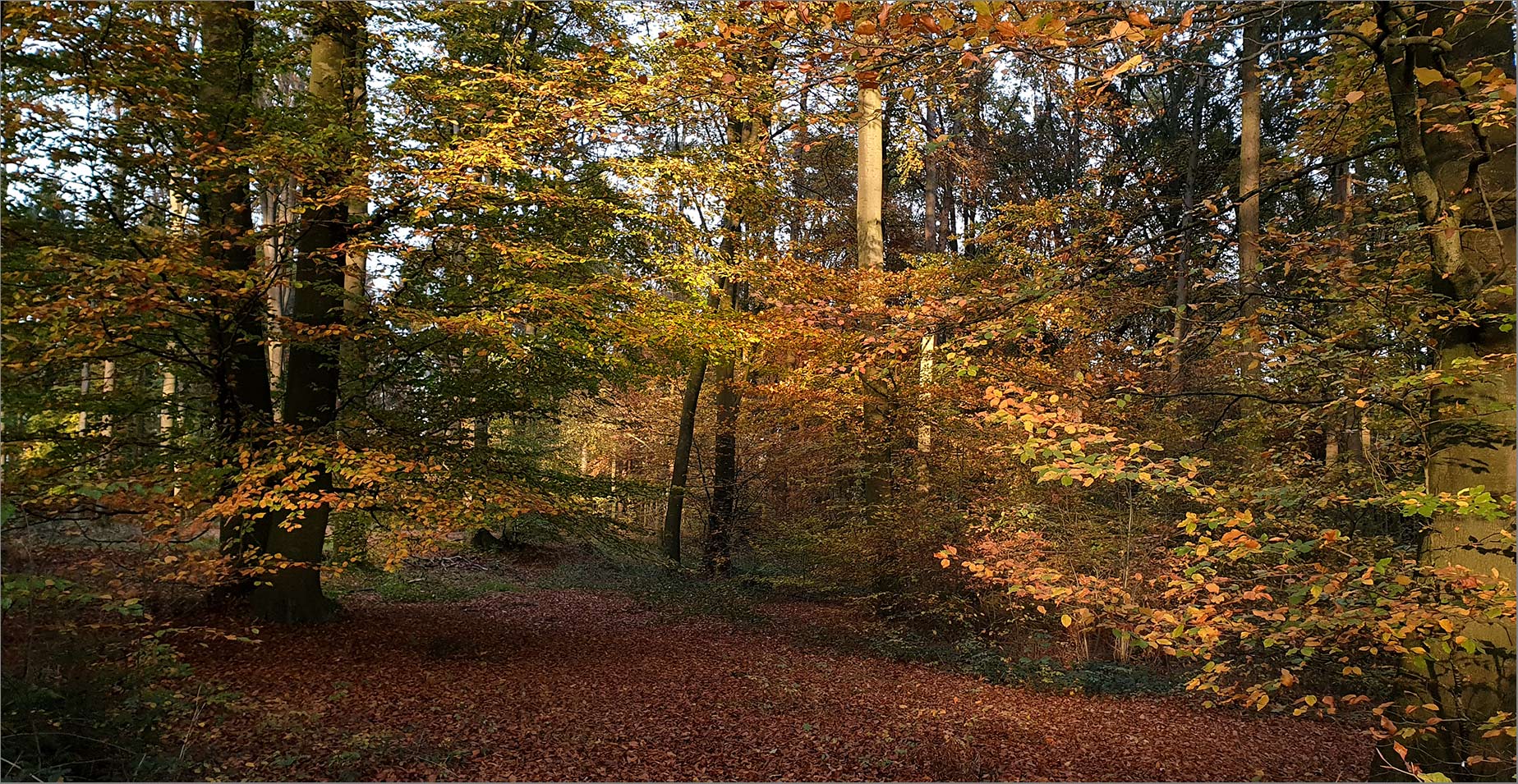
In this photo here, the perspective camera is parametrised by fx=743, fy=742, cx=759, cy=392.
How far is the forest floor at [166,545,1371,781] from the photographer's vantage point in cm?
572

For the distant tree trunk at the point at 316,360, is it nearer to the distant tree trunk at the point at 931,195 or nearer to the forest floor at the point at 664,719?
the forest floor at the point at 664,719

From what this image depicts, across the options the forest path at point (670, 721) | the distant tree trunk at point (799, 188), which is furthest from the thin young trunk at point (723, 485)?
the forest path at point (670, 721)

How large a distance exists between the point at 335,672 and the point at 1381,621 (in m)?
8.31

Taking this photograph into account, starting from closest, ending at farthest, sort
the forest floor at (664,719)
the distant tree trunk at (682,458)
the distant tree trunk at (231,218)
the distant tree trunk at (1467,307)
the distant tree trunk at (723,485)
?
1. the distant tree trunk at (1467,307)
2. the forest floor at (664,719)
3. the distant tree trunk at (231,218)
4. the distant tree trunk at (723,485)
5. the distant tree trunk at (682,458)

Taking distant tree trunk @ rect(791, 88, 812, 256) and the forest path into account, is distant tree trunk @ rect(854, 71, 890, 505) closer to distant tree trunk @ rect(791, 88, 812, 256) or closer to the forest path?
the forest path

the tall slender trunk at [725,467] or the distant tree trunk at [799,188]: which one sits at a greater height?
the distant tree trunk at [799,188]

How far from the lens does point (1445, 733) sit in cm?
373

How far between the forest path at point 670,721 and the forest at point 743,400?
0.06 metres

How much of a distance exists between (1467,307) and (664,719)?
6477 mm

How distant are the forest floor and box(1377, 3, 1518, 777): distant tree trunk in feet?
9.82

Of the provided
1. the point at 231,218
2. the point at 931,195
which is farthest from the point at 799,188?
the point at 231,218

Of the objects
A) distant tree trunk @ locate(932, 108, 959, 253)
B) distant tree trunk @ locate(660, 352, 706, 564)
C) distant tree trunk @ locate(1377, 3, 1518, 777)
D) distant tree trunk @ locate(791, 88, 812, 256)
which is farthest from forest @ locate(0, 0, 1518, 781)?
distant tree trunk @ locate(932, 108, 959, 253)

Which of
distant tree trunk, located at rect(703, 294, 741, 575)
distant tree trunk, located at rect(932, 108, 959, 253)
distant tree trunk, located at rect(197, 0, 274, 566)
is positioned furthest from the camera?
distant tree trunk, located at rect(932, 108, 959, 253)

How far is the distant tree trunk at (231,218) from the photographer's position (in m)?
6.83
